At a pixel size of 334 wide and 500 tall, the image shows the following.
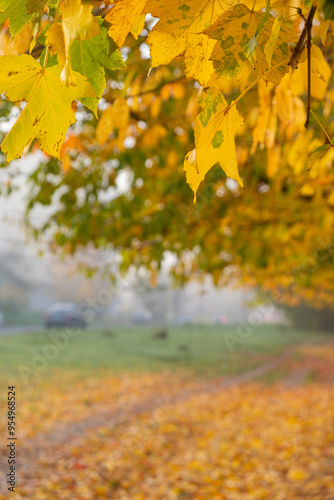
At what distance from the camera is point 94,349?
63.7 ft

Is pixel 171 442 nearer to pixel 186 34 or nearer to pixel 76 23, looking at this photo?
pixel 186 34

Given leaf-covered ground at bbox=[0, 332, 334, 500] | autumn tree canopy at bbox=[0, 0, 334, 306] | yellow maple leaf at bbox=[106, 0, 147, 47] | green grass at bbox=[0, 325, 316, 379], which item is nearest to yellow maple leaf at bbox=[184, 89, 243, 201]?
autumn tree canopy at bbox=[0, 0, 334, 306]

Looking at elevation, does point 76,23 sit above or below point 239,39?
below

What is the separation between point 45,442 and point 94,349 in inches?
516

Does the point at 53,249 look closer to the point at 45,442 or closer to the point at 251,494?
→ the point at 45,442

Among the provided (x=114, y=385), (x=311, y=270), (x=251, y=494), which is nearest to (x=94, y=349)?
(x=114, y=385)

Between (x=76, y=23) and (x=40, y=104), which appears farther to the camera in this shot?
(x=40, y=104)

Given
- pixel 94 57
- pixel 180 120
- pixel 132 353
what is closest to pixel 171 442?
pixel 180 120

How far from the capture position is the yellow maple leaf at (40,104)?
30.9 inches

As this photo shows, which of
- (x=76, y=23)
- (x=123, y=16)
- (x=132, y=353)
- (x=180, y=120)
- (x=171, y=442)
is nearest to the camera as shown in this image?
(x=76, y=23)

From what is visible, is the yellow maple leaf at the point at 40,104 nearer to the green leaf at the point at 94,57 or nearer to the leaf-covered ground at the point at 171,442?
the green leaf at the point at 94,57

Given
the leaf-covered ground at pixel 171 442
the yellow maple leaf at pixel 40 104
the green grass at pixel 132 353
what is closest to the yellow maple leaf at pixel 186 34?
the yellow maple leaf at pixel 40 104

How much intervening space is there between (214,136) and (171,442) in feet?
21.3

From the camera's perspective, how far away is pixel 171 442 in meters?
6.55
